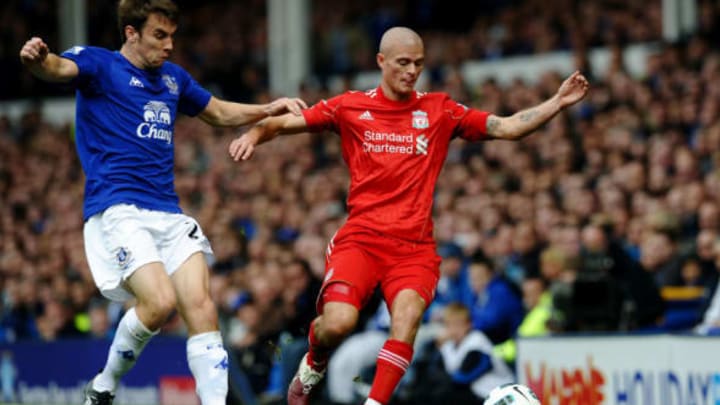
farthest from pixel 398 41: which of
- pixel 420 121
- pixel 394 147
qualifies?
pixel 394 147

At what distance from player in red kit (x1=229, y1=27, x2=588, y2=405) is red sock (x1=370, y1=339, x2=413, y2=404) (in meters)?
0.22

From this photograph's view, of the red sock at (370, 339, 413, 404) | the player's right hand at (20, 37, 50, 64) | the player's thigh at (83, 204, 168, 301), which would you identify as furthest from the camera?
the red sock at (370, 339, 413, 404)

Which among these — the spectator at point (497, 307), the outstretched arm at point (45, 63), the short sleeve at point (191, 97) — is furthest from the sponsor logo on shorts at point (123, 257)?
the spectator at point (497, 307)

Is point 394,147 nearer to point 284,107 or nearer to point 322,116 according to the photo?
point 322,116

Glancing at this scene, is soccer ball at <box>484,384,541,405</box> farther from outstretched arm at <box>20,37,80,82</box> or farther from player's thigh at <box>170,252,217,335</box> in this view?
outstretched arm at <box>20,37,80,82</box>

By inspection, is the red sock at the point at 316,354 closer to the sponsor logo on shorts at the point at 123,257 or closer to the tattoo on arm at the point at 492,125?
the sponsor logo on shorts at the point at 123,257

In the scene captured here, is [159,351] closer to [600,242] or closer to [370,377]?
[370,377]

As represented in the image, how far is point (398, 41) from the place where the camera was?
351 inches

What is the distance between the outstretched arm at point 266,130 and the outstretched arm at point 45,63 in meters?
1.11

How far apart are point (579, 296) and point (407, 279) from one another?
11.7 ft

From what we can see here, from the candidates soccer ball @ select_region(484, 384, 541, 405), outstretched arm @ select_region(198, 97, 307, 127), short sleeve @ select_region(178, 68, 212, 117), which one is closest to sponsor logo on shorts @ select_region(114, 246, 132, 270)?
short sleeve @ select_region(178, 68, 212, 117)

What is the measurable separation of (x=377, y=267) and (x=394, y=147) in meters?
0.77

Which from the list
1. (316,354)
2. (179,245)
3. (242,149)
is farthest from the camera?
(316,354)

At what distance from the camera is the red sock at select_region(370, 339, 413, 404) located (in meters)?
8.45
